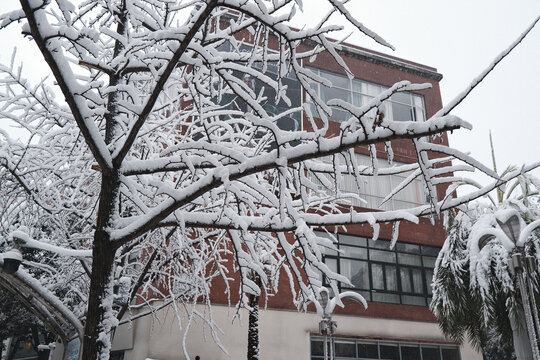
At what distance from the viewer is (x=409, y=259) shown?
21203mm

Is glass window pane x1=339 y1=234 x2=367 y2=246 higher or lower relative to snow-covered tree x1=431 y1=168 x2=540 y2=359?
higher

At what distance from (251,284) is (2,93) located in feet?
16.4

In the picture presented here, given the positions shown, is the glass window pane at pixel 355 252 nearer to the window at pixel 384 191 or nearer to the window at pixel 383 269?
the window at pixel 383 269

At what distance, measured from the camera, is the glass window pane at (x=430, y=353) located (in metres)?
19.8

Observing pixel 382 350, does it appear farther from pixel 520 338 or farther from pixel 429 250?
pixel 520 338

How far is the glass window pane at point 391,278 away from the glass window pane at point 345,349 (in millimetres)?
3249

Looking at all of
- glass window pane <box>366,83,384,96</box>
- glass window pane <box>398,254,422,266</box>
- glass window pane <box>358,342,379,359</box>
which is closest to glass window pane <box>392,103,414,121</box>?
glass window pane <box>366,83,384,96</box>

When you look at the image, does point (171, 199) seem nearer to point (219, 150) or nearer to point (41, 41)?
point (219, 150)

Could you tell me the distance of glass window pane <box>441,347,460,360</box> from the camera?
66.5ft

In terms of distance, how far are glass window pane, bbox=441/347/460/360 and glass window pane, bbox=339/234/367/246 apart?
6.11 meters

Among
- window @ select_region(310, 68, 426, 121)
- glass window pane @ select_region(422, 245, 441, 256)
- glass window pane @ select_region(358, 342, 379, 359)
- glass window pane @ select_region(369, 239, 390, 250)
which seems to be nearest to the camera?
glass window pane @ select_region(358, 342, 379, 359)

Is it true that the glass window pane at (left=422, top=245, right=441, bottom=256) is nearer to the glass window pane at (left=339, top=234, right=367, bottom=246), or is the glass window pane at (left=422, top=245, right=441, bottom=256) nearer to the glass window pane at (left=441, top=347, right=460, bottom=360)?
the glass window pane at (left=339, top=234, right=367, bottom=246)

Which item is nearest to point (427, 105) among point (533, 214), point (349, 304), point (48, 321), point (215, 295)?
point (349, 304)

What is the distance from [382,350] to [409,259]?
454 centimetres
